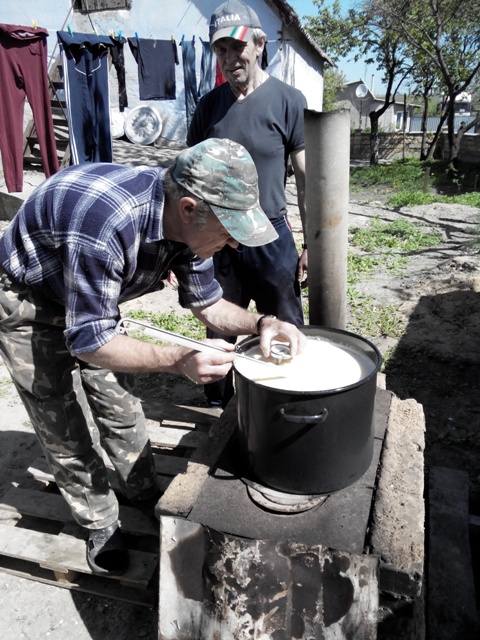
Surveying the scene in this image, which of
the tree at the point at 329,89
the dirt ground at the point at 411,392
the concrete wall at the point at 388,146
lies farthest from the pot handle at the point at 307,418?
the tree at the point at 329,89

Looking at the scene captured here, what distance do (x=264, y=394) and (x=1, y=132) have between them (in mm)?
8022

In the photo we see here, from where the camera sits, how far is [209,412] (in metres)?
3.35

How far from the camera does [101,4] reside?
43.7 ft

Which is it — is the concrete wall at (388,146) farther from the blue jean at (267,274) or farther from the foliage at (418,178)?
the blue jean at (267,274)

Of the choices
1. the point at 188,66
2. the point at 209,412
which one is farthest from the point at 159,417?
the point at 188,66

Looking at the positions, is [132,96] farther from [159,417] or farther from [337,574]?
[337,574]

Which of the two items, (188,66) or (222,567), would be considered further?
(188,66)

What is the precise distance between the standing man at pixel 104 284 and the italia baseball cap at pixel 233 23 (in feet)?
4.60

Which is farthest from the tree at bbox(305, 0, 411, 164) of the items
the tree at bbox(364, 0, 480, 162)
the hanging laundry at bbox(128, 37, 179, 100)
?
the hanging laundry at bbox(128, 37, 179, 100)

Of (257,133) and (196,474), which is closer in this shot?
(196,474)

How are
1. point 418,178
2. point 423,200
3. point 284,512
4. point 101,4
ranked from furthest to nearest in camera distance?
point 418,178 → point 101,4 → point 423,200 → point 284,512

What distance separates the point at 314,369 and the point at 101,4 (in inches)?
585

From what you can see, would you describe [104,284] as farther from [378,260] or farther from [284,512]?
[378,260]

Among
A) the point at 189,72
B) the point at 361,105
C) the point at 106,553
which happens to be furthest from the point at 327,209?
the point at 361,105
